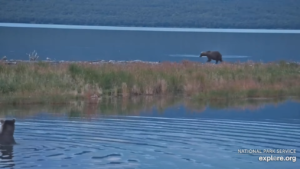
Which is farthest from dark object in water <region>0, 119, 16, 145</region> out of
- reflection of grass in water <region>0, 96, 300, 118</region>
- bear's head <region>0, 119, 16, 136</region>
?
reflection of grass in water <region>0, 96, 300, 118</region>

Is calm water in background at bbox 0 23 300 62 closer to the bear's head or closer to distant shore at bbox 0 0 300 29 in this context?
distant shore at bbox 0 0 300 29

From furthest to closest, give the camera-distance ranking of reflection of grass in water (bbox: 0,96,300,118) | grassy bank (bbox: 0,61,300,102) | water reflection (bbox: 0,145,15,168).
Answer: grassy bank (bbox: 0,61,300,102)
reflection of grass in water (bbox: 0,96,300,118)
water reflection (bbox: 0,145,15,168)

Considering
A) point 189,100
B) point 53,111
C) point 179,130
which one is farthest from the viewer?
point 189,100

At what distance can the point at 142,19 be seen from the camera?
474 feet

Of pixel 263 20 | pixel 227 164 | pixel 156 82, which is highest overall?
pixel 263 20

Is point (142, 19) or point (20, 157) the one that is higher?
point (142, 19)

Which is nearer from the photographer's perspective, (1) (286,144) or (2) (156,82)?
(1) (286,144)

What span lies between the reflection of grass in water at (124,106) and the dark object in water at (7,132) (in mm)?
4969

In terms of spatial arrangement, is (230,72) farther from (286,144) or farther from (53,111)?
(286,144)

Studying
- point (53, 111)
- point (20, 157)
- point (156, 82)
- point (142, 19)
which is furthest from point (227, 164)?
point (142, 19)

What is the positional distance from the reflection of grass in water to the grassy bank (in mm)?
812

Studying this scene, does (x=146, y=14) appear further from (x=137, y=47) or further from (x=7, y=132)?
(x=7, y=132)

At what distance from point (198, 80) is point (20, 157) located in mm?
15028

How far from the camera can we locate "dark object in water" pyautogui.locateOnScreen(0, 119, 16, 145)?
16094 mm
